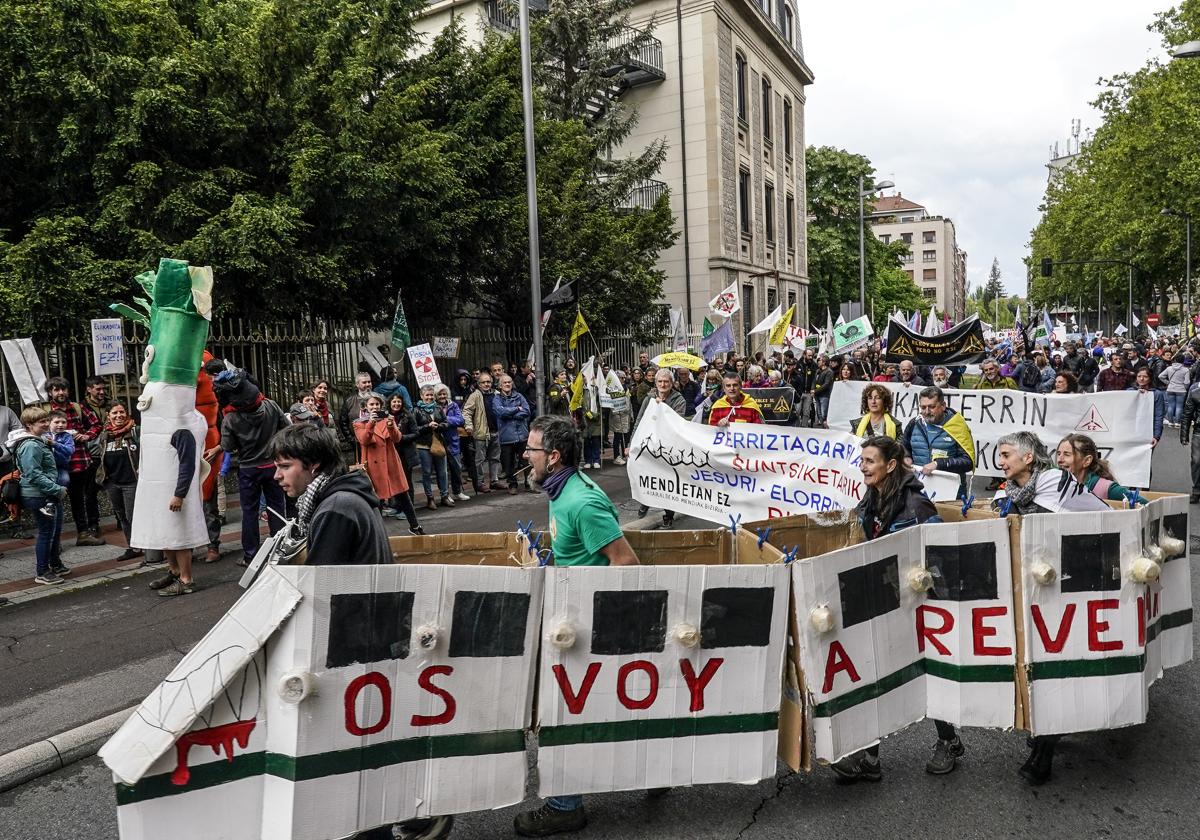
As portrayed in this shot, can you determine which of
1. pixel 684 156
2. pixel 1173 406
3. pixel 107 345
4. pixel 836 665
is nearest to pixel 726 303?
pixel 1173 406

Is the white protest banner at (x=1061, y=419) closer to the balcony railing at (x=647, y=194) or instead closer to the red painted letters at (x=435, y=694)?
the red painted letters at (x=435, y=694)

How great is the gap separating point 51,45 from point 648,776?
12.8 metres

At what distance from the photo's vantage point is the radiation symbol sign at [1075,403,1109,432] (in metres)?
10.2

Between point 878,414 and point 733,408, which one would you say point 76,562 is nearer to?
point 733,408

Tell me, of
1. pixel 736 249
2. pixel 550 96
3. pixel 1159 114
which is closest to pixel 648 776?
pixel 550 96

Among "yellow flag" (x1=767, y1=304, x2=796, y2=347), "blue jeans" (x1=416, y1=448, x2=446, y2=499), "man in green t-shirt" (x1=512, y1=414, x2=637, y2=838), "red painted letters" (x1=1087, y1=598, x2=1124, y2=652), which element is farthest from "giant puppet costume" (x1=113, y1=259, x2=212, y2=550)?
"yellow flag" (x1=767, y1=304, x2=796, y2=347)

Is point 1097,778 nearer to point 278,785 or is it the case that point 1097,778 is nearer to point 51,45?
point 278,785

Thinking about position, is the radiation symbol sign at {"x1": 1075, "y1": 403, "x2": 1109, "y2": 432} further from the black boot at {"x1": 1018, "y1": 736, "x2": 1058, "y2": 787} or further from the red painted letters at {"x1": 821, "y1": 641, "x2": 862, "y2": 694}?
the red painted letters at {"x1": 821, "y1": 641, "x2": 862, "y2": 694}

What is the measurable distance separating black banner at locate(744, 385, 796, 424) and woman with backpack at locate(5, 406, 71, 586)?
25.5ft

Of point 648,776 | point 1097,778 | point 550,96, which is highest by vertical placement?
point 550,96

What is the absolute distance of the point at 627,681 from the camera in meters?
3.42

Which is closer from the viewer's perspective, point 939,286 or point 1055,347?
point 1055,347

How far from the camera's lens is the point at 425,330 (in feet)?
56.6

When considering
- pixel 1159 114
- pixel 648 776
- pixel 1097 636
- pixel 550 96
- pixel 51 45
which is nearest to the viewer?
pixel 648 776
